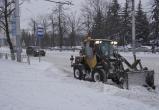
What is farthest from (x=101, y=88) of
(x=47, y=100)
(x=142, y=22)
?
(x=142, y=22)

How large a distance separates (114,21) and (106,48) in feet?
187

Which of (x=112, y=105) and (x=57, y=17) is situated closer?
(x=112, y=105)

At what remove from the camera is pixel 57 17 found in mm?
88625

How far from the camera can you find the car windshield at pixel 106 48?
1827 cm

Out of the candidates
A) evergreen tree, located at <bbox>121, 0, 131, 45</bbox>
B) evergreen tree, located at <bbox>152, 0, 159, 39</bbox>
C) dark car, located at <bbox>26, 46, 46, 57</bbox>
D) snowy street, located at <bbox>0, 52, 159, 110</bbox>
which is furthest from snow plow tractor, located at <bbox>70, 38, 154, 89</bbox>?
evergreen tree, located at <bbox>121, 0, 131, 45</bbox>

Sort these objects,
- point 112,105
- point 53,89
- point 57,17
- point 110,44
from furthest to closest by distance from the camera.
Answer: point 57,17, point 110,44, point 53,89, point 112,105

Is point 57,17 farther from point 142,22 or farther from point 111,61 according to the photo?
point 111,61

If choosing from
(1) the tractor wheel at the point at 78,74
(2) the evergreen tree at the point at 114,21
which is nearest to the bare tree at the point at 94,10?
(2) the evergreen tree at the point at 114,21

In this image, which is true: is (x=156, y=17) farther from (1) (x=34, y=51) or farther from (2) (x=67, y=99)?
(2) (x=67, y=99)

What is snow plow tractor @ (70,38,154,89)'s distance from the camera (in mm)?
16144

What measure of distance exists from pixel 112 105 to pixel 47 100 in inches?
80.2

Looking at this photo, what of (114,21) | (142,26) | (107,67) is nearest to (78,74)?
(107,67)

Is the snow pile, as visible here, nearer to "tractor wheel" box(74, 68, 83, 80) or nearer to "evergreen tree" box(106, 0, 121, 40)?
"tractor wheel" box(74, 68, 83, 80)

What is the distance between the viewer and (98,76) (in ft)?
58.2
